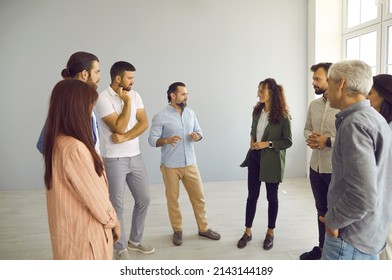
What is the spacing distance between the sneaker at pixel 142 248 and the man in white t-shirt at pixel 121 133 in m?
0.18

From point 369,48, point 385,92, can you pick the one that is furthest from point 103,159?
point 369,48

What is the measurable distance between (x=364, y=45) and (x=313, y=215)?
2188 millimetres

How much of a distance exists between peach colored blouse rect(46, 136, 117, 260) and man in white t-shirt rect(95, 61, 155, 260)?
0.92 meters

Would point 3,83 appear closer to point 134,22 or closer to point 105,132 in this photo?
point 134,22

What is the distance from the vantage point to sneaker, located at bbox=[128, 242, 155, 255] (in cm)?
247

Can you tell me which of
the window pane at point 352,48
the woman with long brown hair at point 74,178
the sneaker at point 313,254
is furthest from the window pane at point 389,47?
the woman with long brown hair at point 74,178

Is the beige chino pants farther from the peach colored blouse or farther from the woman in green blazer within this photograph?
the peach colored blouse

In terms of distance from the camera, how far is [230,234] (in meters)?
2.80

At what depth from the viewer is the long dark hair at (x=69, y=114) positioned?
119 centimetres

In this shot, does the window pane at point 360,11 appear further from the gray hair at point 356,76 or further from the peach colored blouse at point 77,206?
the peach colored blouse at point 77,206

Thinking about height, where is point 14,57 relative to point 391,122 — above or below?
above

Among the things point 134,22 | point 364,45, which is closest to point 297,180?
point 364,45

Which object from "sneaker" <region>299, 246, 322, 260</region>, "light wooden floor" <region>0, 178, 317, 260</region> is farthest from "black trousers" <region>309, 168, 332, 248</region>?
"light wooden floor" <region>0, 178, 317, 260</region>

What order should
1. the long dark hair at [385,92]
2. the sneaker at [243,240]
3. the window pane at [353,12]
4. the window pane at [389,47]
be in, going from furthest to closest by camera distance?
1. the window pane at [353,12]
2. the window pane at [389,47]
3. the sneaker at [243,240]
4. the long dark hair at [385,92]
